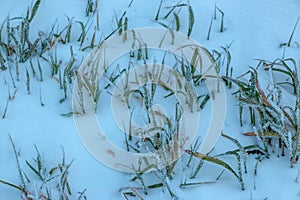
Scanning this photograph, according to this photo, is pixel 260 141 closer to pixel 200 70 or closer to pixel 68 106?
pixel 200 70

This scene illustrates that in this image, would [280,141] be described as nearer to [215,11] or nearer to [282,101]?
[282,101]

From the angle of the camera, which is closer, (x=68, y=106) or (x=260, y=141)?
(x=260, y=141)

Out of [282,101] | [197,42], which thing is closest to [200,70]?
[197,42]

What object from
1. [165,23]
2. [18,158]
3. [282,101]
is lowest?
[18,158]

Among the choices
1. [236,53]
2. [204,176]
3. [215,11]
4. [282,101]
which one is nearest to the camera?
[204,176]

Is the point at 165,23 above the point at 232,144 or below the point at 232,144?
above

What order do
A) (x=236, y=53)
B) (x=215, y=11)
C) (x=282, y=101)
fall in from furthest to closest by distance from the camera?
1. (x=215, y=11)
2. (x=236, y=53)
3. (x=282, y=101)

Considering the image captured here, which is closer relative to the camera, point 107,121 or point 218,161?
point 218,161
